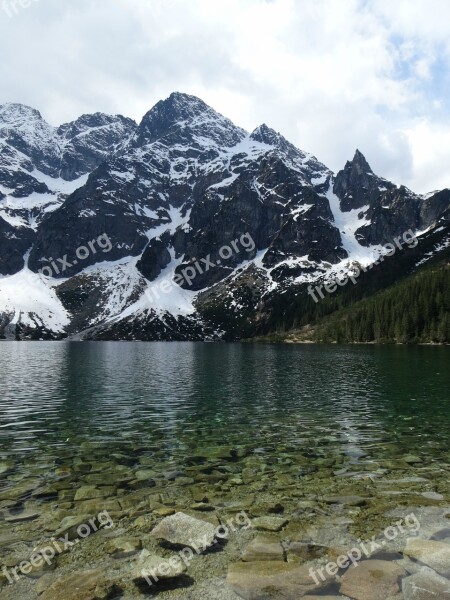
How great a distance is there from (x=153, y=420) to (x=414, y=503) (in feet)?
76.1

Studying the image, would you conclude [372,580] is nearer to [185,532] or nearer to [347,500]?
Answer: [185,532]

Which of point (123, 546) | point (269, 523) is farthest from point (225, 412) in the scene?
point (123, 546)

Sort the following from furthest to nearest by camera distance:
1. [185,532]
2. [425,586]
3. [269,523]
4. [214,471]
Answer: [214,471], [269,523], [185,532], [425,586]

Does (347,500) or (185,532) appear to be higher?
(185,532)

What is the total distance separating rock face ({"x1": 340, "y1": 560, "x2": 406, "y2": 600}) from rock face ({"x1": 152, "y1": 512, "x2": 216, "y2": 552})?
4.59 m

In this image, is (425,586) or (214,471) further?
(214,471)

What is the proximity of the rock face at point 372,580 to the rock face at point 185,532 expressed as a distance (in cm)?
459

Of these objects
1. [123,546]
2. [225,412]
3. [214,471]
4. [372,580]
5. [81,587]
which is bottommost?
[225,412]

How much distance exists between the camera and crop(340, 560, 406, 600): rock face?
11.0 metres

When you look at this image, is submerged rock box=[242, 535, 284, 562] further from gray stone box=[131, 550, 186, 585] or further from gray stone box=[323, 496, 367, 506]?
gray stone box=[323, 496, 367, 506]

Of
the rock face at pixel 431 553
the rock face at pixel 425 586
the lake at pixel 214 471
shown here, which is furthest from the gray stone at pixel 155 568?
the rock face at pixel 431 553

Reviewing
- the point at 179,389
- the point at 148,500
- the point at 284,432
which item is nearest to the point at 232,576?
the point at 148,500

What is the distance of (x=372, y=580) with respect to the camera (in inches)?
457

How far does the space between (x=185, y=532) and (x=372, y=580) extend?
611 cm
